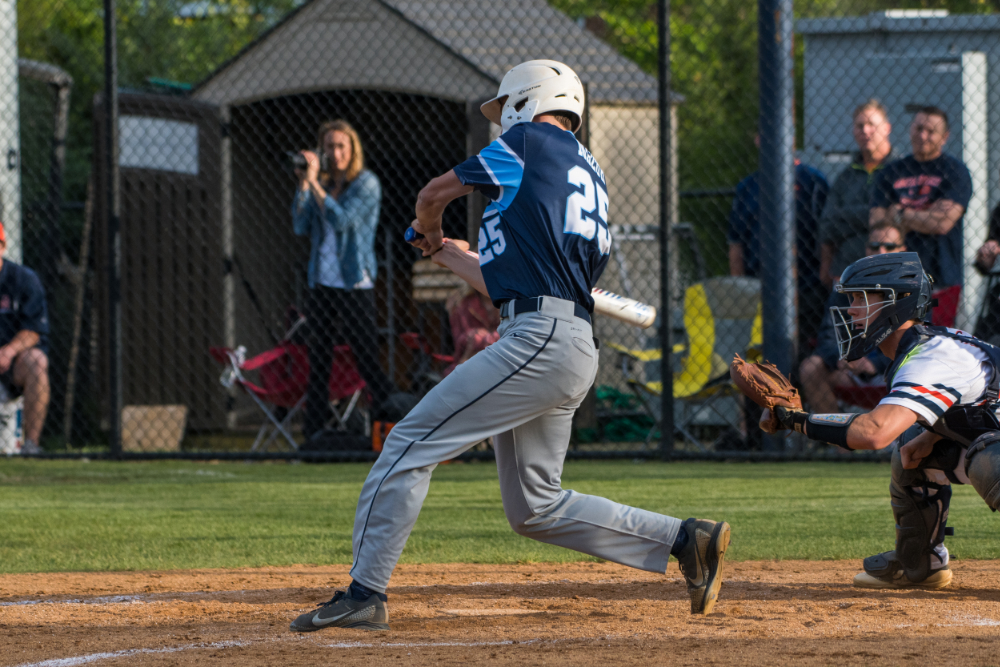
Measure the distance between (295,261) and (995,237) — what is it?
6.95 m

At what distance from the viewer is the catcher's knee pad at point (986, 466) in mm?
3729

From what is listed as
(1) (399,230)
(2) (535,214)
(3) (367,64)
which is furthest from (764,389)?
(1) (399,230)

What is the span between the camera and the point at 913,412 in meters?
3.58

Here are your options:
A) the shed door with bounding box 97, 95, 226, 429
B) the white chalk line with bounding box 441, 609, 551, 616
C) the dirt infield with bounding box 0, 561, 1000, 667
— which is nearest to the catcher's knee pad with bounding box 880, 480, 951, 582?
the dirt infield with bounding box 0, 561, 1000, 667

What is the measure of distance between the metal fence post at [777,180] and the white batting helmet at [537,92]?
187 inches

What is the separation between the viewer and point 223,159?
1028cm

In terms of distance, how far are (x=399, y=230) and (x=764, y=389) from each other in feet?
28.7

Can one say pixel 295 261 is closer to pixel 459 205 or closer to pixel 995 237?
pixel 459 205

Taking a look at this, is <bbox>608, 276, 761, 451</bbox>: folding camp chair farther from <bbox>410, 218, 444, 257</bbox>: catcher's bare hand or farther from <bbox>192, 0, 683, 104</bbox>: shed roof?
<bbox>410, 218, 444, 257</bbox>: catcher's bare hand

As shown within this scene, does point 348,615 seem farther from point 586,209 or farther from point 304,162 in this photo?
point 304,162

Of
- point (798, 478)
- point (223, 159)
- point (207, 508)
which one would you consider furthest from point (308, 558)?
point (223, 159)

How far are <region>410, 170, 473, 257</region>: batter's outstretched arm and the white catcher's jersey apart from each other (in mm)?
1464

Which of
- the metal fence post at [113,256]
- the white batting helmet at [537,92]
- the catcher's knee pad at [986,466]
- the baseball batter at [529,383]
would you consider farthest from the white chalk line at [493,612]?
the metal fence post at [113,256]

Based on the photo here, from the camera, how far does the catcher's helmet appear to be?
3.87 metres
